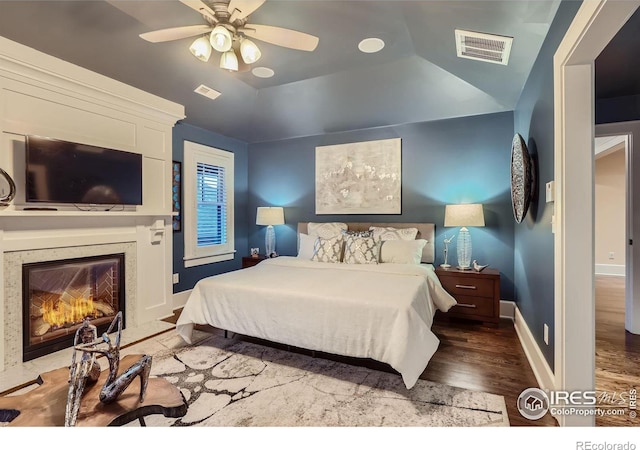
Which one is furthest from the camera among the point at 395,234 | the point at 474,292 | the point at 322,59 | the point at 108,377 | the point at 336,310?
the point at 395,234

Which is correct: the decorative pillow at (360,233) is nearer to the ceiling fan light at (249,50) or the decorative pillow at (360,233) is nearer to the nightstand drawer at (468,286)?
the nightstand drawer at (468,286)

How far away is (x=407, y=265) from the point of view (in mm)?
3373

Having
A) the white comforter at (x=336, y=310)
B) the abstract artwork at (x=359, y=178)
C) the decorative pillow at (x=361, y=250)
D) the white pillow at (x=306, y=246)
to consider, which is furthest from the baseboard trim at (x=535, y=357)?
the white pillow at (x=306, y=246)

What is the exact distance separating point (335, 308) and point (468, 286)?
1993 mm

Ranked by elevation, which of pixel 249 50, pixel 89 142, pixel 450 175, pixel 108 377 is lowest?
pixel 108 377

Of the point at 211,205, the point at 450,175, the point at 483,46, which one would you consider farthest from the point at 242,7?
the point at 211,205

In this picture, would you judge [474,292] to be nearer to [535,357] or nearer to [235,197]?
[535,357]

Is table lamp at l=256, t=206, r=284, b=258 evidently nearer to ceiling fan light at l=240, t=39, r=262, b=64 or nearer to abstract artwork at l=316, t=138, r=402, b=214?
abstract artwork at l=316, t=138, r=402, b=214

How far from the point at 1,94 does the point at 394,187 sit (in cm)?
414

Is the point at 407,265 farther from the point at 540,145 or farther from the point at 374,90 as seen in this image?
the point at 374,90

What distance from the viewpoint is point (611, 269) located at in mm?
6172

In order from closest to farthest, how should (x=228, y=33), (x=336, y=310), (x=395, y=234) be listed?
(x=228, y=33), (x=336, y=310), (x=395, y=234)

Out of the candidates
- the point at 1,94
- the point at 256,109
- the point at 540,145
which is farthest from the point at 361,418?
the point at 256,109

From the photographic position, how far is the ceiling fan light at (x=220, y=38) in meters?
1.92
